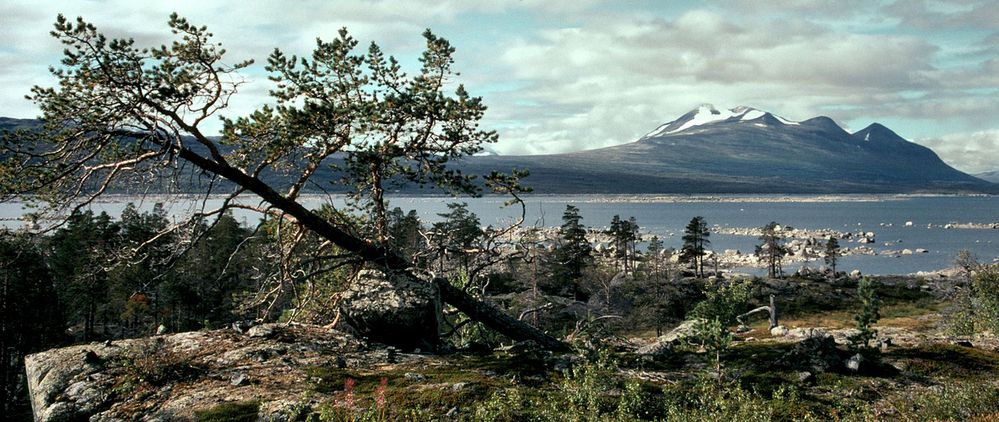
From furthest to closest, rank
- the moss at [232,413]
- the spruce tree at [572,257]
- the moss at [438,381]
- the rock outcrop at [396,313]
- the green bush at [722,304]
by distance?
the spruce tree at [572,257] < the rock outcrop at [396,313] < the green bush at [722,304] < the moss at [438,381] < the moss at [232,413]

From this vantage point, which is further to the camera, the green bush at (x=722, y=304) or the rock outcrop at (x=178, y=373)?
the green bush at (x=722, y=304)

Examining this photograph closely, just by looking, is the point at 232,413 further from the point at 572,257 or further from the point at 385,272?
the point at 572,257

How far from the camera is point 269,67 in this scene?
14539mm

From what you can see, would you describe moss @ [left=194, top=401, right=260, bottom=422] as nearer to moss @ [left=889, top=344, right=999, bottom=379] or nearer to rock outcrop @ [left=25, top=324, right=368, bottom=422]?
rock outcrop @ [left=25, top=324, right=368, bottom=422]

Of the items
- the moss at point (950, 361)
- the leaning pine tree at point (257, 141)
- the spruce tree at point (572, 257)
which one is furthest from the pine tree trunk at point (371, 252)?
the spruce tree at point (572, 257)

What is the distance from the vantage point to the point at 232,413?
440 inches

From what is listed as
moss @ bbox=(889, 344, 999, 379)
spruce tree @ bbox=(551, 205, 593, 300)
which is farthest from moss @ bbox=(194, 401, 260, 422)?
spruce tree @ bbox=(551, 205, 593, 300)

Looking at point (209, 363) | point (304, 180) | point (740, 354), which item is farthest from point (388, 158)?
point (740, 354)

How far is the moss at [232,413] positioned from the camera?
1094 cm

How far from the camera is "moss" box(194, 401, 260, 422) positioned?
35.9 ft

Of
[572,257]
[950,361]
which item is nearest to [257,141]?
[950,361]

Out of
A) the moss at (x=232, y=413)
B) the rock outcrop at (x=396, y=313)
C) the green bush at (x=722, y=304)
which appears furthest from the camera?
the rock outcrop at (x=396, y=313)

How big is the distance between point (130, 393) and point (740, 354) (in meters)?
14.7

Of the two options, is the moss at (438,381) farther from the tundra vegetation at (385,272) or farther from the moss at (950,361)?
the moss at (950,361)
